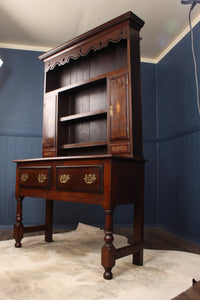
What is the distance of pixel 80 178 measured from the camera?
2.03 m

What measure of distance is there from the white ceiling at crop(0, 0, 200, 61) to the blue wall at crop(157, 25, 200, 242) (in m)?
0.25

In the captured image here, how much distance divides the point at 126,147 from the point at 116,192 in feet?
1.60

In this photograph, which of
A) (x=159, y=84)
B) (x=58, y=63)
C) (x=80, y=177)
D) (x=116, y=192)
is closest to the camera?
(x=116, y=192)

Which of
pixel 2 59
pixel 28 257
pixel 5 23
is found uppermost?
pixel 5 23

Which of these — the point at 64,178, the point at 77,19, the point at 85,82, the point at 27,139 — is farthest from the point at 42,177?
the point at 77,19

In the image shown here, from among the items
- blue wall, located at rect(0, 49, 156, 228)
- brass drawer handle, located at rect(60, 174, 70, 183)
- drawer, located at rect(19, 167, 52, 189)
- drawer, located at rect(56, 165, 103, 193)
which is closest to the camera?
drawer, located at rect(56, 165, 103, 193)

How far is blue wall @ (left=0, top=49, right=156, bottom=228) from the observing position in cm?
370

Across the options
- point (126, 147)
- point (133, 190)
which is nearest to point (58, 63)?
point (126, 147)

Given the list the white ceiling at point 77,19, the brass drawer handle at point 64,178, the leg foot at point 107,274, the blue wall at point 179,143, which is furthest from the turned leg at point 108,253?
the white ceiling at point 77,19

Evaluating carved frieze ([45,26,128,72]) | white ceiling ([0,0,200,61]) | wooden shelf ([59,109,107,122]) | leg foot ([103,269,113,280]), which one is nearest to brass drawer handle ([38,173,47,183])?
wooden shelf ([59,109,107,122])

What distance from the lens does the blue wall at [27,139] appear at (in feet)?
12.1

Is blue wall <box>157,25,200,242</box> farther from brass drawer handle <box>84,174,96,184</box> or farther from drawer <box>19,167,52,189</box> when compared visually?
drawer <box>19,167,52,189</box>

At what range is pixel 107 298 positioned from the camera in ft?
4.83

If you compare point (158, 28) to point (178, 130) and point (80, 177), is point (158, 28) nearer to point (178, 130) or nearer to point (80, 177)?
point (178, 130)
